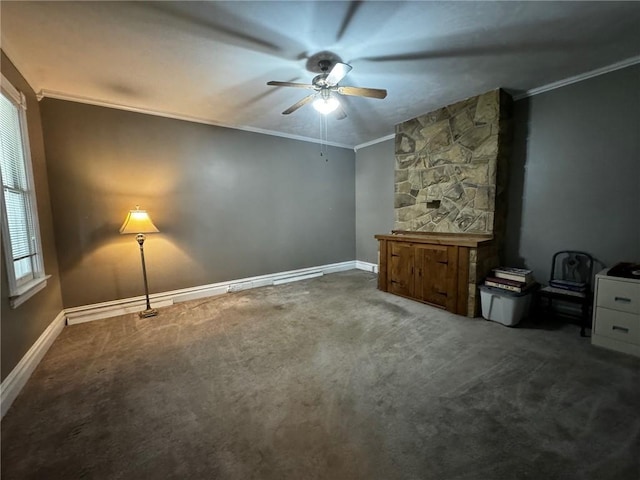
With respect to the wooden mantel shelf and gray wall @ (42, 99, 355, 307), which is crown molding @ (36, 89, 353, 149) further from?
the wooden mantel shelf

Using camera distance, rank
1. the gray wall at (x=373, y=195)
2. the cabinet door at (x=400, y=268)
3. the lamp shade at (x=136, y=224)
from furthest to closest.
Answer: the gray wall at (x=373, y=195)
the cabinet door at (x=400, y=268)
the lamp shade at (x=136, y=224)

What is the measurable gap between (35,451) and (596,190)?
475 cm

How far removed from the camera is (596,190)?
2588mm

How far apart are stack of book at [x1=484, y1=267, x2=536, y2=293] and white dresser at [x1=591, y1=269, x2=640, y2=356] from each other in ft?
1.76

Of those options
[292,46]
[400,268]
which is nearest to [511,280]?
[400,268]

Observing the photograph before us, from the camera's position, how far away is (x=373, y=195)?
4934 millimetres

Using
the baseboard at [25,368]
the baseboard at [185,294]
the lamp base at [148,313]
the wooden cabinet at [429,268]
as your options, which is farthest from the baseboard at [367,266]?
the baseboard at [25,368]

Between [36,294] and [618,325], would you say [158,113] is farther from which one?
[618,325]

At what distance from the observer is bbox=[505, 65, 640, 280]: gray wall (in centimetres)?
242

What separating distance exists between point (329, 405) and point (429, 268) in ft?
7.30

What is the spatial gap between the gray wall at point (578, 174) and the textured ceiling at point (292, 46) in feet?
0.98

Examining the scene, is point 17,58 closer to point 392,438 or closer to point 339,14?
point 339,14

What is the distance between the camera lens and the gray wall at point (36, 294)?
173 centimetres

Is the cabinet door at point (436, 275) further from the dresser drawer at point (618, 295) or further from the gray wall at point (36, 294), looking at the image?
the gray wall at point (36, 294)
